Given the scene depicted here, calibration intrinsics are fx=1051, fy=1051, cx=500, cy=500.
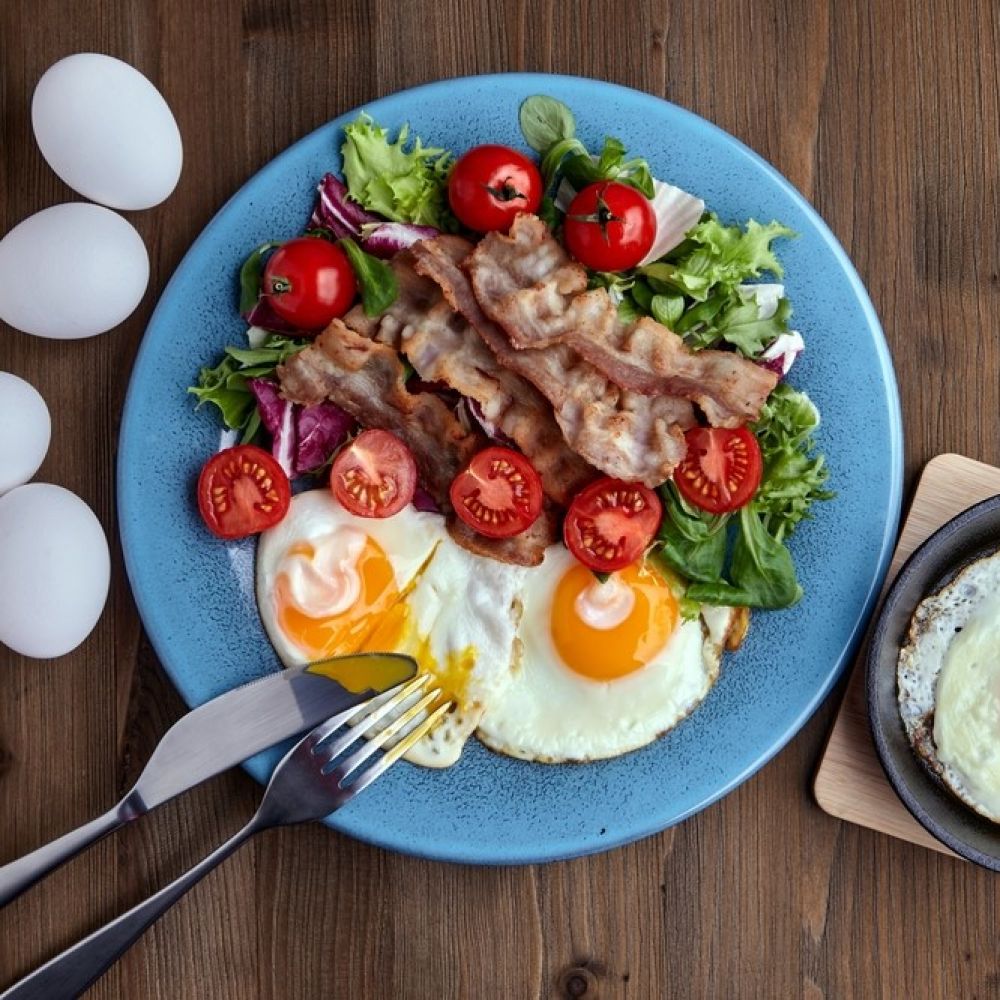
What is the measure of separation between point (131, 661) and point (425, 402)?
0.93 meters

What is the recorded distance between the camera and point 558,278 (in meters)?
2.23

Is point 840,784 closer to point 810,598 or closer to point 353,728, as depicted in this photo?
point 810,598

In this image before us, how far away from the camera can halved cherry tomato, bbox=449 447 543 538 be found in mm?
2219

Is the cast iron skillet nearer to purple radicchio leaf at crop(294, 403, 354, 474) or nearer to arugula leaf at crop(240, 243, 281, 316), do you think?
purple radicchio leaf at crop(294, 403, 354, 474)

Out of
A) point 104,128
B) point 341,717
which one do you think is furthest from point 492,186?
point 341,717

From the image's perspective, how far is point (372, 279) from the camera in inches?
88.7

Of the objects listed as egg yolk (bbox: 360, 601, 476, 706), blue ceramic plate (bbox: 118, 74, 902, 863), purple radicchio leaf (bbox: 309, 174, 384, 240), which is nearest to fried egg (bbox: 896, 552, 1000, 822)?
blue ceramic plate (bbox: 118, 74, 902, 863)

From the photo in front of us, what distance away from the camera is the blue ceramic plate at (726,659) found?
2.31 meters

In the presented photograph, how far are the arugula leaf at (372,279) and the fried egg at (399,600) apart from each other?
0.43 meters

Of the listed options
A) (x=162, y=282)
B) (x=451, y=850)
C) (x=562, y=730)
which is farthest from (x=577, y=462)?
(x=162, y=282)

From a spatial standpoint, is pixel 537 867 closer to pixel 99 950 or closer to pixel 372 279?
pixel 99 950

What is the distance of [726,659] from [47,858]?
1.56 m

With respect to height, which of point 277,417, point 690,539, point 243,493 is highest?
point 277,417

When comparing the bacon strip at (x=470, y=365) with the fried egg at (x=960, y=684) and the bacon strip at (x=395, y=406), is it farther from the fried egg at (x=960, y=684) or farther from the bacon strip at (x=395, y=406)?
the fried egg at (x=960, y=684)
